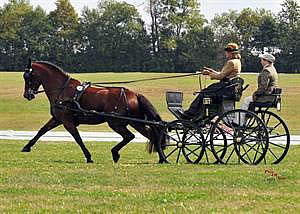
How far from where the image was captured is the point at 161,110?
→ 120 ft

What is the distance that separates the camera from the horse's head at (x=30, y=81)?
13352mm

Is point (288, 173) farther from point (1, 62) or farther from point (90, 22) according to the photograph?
point (90, 22)

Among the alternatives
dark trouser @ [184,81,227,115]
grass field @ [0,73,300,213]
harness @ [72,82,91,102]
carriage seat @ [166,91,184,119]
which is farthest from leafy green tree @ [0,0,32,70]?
dark trouser @ [184,81,227,115]

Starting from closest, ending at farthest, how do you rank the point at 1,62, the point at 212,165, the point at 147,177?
1. the point at 147,177
2. the point at 212,165
3. the point at 1,62

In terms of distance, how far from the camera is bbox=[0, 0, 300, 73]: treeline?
3172 inches

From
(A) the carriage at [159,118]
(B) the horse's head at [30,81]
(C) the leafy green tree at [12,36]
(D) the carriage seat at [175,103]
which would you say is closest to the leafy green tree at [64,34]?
(C) the leafy green tree at [12,36]

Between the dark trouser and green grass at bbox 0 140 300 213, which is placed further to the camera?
the dark trouser

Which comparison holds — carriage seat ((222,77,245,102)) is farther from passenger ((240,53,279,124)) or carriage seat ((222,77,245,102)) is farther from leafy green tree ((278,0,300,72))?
leafy green tree ((278,0,300,72))

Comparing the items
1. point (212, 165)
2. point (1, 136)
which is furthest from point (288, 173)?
point (1, 136)

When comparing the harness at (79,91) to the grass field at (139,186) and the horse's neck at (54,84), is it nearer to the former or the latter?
the horse's neck at (54,84)

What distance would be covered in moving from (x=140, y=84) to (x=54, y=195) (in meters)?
40.5

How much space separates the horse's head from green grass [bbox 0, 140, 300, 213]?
141cm

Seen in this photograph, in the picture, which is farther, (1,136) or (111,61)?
(111,61)

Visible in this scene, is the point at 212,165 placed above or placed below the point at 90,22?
below
